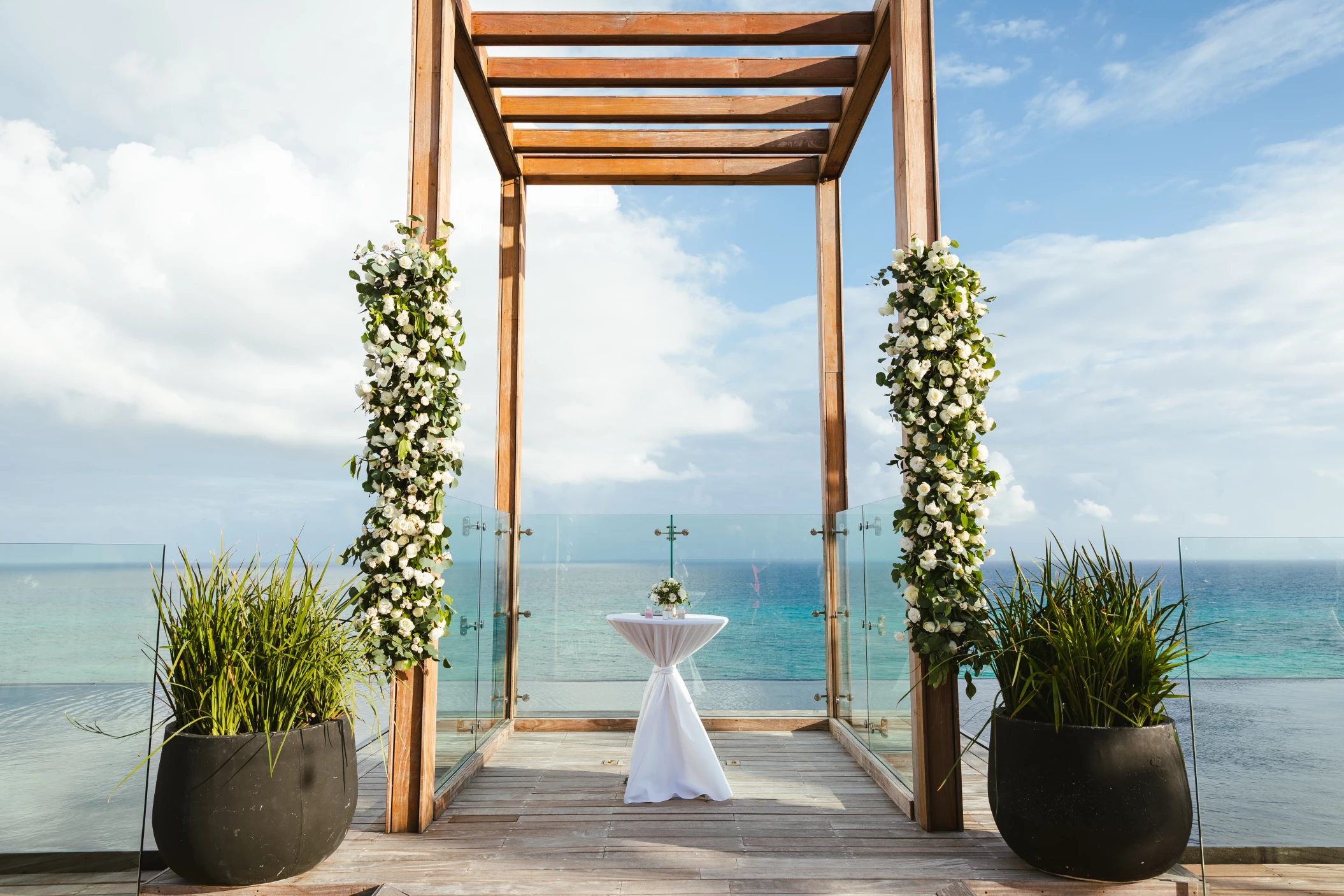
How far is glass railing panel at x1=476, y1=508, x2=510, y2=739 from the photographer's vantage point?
14.1 feet

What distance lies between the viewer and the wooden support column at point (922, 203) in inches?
122

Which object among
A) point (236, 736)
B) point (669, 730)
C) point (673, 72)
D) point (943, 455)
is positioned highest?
point (673, 72)

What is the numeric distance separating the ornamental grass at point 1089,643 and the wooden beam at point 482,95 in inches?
139

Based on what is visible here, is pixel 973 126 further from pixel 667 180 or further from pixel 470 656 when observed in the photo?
pixel 470 656

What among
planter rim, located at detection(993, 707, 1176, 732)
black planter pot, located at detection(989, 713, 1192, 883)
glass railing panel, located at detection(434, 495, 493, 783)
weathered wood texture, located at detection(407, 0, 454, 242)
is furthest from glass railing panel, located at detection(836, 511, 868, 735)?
weathered wood texture, located at detection(407, 0, 454, 242)

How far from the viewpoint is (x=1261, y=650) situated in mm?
2666

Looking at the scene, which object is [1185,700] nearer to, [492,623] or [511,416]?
[492,623]

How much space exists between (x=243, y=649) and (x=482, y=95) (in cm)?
326

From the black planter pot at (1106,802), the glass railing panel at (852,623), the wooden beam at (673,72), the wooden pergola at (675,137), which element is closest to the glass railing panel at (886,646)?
the glass railing panel at (852,623)

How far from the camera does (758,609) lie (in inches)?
209

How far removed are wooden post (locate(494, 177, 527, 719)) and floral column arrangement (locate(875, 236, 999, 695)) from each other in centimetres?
275

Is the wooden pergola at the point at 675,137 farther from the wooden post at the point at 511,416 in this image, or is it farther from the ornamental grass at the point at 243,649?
the ornamental grass at the point at 243,649

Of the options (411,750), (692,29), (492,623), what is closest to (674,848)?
(411,750)

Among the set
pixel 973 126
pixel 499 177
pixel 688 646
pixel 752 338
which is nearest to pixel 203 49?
pixel 499 177
